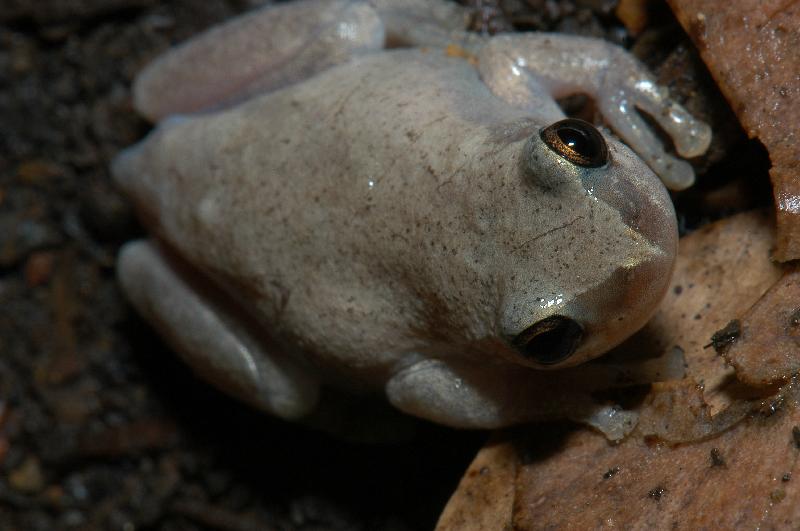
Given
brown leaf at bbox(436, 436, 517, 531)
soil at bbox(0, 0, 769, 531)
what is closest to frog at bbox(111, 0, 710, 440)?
brown leaf at bbox(436, 436, 517, 531)

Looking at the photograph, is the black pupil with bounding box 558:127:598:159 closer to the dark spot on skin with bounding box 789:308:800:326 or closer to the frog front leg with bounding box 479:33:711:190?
the frog front leg with bounding box 479:33:711:190

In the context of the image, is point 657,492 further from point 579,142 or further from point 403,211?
point 403,211

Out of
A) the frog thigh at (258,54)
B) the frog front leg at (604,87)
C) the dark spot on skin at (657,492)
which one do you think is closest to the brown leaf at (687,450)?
the dark spot on skin at (657,492)

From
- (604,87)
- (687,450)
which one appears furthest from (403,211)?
(687,450)

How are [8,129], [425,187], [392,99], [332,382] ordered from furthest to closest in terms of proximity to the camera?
[8,129], [332,382], [392,99], [425,187]

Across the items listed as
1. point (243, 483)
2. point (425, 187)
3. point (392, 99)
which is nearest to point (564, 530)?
point (425, 187)

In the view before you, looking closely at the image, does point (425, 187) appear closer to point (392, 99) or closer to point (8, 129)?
point (392, 99)
